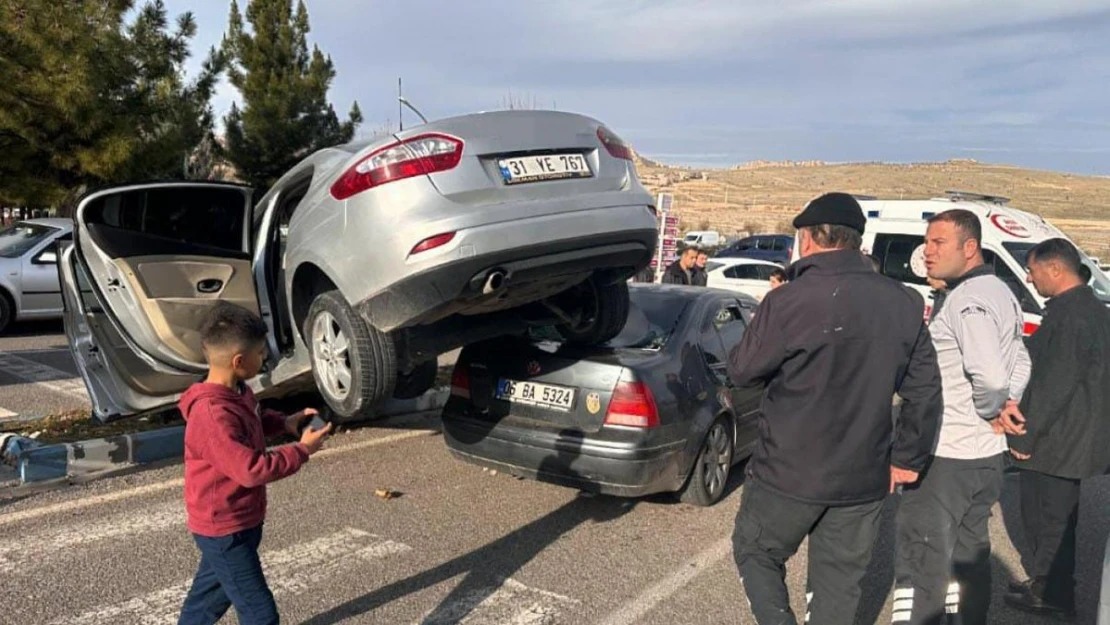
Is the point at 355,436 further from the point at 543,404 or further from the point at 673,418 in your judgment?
the point at 673,418

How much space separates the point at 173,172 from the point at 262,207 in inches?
438

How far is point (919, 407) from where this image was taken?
3053mm

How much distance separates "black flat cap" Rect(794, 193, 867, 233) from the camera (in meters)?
2.88

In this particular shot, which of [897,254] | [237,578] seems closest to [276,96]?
[897,254]

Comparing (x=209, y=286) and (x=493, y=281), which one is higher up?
(x=493, y=281)

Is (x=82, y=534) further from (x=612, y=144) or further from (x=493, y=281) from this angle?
(x=612, y=144)

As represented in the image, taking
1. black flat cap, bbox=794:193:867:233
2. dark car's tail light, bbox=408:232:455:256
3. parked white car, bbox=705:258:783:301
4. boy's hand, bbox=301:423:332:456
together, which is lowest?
parked white car, bbox=705:258:783:301

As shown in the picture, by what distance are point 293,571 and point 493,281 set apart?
174 centimetres

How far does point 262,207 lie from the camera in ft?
18.3

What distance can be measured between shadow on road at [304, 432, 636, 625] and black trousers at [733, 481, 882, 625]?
4.62 feet

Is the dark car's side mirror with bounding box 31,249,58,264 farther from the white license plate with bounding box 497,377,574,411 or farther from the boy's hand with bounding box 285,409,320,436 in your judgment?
the boy's hand with bounding box 285,409,320,436

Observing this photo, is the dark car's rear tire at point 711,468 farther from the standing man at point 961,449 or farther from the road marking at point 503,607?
the standing man at point 961,449

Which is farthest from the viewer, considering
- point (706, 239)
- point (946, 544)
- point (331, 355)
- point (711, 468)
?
point (706, 239)

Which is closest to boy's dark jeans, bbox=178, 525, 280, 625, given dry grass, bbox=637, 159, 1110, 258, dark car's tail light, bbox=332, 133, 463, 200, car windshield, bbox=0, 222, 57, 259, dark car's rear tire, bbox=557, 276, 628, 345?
dark car's tail light, bbox=332, 133, 463, 200
